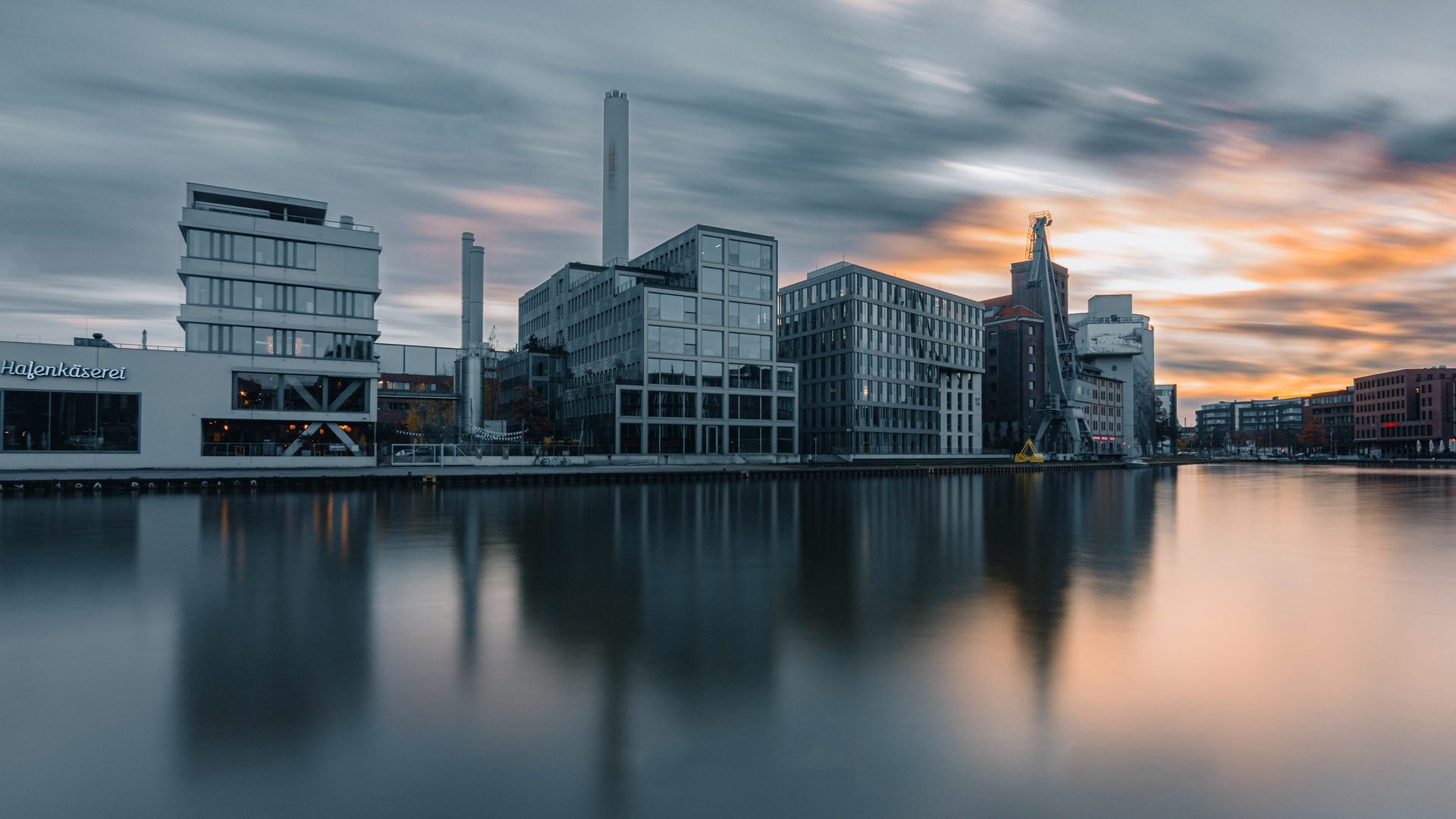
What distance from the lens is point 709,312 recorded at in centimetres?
8175

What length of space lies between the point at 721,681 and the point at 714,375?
73194mm

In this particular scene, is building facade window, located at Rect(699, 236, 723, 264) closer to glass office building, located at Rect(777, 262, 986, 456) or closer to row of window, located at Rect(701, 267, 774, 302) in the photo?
row of window, located at Rect(701, 267, 774, 302)

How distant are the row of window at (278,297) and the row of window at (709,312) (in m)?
27.7

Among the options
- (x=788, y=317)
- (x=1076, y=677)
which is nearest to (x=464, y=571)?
(x=1076, y=677)

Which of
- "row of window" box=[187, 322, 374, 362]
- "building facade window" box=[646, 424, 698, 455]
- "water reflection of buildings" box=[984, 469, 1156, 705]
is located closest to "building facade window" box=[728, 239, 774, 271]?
"building facade window" box=[646, 424, 698, 455]

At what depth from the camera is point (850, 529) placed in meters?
25.1

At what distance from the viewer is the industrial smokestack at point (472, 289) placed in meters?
111

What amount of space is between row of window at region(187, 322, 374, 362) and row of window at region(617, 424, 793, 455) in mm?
25919

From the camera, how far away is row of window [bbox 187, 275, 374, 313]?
5997cm

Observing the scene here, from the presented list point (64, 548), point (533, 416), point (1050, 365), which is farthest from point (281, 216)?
point (1050, 365)

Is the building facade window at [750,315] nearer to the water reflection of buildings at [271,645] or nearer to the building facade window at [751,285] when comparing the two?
the building facade window at [751,285]

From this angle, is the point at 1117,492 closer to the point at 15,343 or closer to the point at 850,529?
the point at 850,529

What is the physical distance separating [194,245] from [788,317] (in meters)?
72.9

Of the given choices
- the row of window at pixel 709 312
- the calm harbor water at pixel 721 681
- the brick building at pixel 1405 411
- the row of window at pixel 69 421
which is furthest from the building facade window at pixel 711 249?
the brick building at pixel 1405 411
